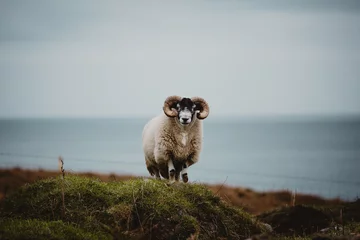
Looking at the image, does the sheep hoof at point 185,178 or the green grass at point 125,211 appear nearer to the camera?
the green grass at point 125,211

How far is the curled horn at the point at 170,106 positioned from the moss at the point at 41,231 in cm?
585

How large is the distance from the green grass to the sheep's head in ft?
7.67

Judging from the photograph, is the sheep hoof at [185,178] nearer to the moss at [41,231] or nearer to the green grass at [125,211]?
the green grass at [125,211]

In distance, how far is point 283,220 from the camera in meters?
15.4

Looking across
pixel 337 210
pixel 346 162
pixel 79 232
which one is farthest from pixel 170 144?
pixel 346 162

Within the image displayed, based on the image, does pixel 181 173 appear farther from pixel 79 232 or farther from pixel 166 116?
pixel 79 232

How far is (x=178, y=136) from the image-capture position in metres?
15.6

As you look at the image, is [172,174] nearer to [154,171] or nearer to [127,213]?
[154,171]

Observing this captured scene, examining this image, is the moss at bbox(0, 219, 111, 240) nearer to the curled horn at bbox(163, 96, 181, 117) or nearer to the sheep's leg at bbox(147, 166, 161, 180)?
the curled horn at bbox(163, 96, 181, 117)

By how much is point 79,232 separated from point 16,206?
3.23 meters

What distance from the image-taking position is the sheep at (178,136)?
1555 centimetres

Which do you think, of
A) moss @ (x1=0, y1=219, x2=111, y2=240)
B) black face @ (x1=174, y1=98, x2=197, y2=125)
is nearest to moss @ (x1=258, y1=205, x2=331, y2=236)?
black face @ (x1=174, y1=98, x2=197, y2=125)

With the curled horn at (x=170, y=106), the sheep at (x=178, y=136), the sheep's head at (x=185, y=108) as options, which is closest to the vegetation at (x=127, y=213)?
the sheep at (x=178, y=136)

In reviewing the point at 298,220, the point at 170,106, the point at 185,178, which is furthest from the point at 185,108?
the point at 298,220
